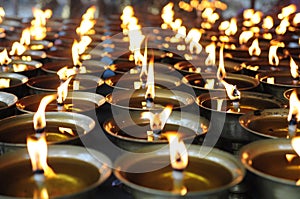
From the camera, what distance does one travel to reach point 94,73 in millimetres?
2033

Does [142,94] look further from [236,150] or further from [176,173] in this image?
[176,173]

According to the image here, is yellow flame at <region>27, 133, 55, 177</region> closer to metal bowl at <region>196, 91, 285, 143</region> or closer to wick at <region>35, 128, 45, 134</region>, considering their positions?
wick at <region>35, 128, 45, 134</region>

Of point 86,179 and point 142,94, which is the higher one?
point 142,94

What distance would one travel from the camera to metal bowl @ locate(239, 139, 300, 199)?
103 centimetres

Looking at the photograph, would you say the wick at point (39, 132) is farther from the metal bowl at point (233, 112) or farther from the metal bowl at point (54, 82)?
the metal bowl at point (54, 82)

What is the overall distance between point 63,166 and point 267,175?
1.72 feet

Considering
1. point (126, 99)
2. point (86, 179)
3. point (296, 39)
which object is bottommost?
point (86, 179)

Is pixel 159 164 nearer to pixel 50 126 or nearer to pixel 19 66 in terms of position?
pixel 50 126

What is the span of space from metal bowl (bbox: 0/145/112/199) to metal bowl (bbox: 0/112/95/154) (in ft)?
0.57

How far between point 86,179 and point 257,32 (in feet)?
9.70

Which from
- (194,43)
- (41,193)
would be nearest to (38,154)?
(41,193)

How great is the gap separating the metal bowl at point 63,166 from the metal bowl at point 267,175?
1.17 feet

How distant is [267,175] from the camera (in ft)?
3.40

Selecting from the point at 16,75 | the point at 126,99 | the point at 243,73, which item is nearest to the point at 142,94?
the point at 126,99
